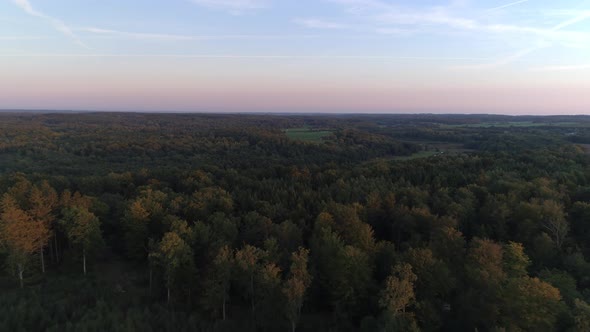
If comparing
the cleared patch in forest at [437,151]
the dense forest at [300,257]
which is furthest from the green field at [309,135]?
the dense forest at [300,257]

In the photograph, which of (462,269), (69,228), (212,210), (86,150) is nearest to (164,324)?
(69,228)

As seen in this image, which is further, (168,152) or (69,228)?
(168,152)

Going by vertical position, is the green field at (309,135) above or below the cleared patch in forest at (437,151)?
above

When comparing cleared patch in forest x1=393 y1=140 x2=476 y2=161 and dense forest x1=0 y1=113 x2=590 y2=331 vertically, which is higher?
cleared patch in forest x1=393 y1=140 x2=476 y2=161

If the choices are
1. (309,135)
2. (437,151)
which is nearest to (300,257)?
(437,151)

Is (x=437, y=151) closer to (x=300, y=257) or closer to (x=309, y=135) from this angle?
(x=309, y=135)

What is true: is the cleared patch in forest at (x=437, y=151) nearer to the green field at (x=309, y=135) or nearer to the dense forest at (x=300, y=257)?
the green field at (x=309, y=135)

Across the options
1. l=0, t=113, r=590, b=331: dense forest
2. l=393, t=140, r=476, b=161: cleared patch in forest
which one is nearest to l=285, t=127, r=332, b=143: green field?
l=393, t=140, r=476, b=161: cleared patch in forest

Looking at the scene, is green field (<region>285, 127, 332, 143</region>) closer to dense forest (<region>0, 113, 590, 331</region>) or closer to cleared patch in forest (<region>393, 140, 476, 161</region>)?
cleared patch in forest (<region>393, 140, 476, 161</region>)

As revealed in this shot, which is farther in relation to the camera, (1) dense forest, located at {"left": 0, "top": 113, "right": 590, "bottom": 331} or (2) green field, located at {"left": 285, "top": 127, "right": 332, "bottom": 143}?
(2) green field, located at {"left": 285, "top": 127, "right": 332, "bottom": 143}

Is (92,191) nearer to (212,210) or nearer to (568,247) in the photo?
(212,210)

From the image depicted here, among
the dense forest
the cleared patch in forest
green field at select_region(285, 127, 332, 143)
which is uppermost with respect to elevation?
green field at select_region(285, 127, 332, 143)
